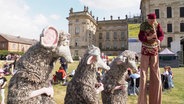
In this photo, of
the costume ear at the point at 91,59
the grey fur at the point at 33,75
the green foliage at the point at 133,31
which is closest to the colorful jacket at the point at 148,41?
the costume ear at the point at 91,59

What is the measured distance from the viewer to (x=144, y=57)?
15.5ft

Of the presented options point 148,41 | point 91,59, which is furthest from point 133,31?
point 91,59

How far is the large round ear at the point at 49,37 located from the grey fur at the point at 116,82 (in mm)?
2274

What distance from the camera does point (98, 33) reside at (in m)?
73.6

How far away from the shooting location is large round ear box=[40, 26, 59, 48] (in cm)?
364

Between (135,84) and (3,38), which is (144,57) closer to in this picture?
(135,84)

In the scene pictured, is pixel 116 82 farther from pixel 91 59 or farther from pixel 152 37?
pixel 152 37

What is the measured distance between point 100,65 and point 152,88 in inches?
44.9

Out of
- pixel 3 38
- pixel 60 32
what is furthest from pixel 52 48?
pixel 3 38

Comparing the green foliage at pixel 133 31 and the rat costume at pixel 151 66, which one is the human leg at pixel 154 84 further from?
the green foliage at pixel 133 31

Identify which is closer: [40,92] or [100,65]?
[40,92]

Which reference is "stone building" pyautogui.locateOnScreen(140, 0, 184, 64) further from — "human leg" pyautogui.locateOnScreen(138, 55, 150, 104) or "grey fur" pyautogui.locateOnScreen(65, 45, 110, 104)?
"grey fur" pyautogui.locateOnScreen(65, 45, 110, 104)

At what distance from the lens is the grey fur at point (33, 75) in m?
3.62

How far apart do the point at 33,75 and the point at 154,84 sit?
2.34m
